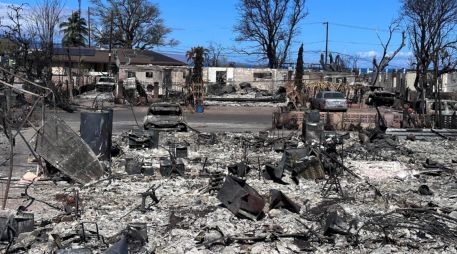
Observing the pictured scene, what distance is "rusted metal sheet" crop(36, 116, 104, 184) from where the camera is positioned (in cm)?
1334

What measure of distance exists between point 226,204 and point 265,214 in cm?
73

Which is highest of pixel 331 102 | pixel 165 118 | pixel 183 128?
pixel 331 102

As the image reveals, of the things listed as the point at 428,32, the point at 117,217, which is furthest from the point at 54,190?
the point at 428,32

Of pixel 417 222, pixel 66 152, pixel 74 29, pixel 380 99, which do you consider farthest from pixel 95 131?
pixel 74 29

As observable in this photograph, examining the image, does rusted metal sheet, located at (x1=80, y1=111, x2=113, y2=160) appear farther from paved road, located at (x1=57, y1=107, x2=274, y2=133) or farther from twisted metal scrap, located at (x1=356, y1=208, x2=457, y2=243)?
paved road, located at (x1=57, y1=107, x2=274, y2=133)

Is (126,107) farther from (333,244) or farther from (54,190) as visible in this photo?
(333,244)

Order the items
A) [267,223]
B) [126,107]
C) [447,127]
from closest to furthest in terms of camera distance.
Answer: [267,223] → [447,127] → [126,107]

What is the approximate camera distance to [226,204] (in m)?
10.4

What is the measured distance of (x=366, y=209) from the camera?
10883 millimetres

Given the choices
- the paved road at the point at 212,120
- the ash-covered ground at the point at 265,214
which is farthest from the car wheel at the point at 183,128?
the ash-covered ground at the point at 265,214

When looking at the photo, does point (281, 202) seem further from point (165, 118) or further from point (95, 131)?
point (165, 118)

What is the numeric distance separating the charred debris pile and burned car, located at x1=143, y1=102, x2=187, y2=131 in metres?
5.52

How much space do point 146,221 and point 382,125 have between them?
16.9 m

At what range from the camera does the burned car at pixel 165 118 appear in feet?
77.2
